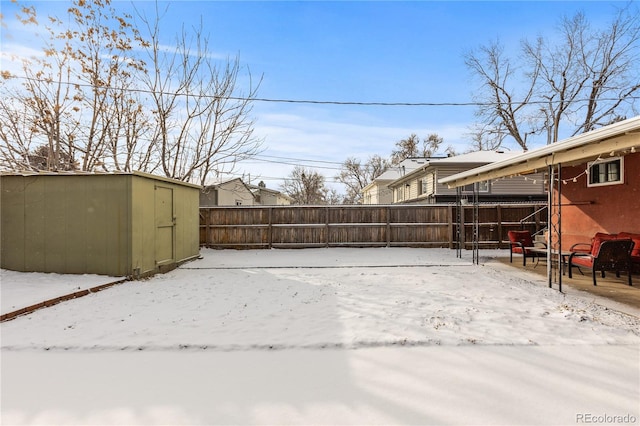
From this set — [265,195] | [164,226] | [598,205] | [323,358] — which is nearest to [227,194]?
[265,195]

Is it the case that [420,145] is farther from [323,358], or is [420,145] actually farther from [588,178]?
[323,358]

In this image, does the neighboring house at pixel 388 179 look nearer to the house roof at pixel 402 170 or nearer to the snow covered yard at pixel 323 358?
the house roof at pixel 402 170

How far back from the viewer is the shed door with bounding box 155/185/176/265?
772cm

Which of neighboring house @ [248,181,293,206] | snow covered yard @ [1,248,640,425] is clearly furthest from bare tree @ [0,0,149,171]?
neighboring house @ [248,181,293,206]

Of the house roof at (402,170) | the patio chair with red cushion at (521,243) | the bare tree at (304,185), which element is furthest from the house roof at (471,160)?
the bare tree at (304,185)

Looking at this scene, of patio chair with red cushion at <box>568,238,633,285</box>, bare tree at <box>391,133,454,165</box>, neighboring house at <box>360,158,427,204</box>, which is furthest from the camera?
bare tree at <box>391,133,454,165</box>

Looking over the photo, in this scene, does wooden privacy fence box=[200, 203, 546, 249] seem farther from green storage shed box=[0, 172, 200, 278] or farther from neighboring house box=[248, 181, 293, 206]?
neighboring house box=[248, 181, 293, 206]

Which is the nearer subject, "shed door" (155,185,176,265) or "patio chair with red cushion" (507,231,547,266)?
"shed door" (155,185,176,265)

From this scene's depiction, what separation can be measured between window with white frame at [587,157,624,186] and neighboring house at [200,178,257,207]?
1409 cm

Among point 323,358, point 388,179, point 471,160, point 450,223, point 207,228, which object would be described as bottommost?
point 323,358

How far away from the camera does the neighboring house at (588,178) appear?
5.02m

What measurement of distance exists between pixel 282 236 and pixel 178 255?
3.94 metres

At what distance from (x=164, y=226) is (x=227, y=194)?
52.5 ft

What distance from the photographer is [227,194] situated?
2366 cm
